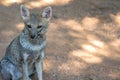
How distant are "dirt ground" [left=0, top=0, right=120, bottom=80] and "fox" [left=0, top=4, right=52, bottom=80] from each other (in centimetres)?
43

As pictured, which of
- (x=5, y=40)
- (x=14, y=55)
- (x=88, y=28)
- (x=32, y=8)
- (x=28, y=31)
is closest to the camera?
(x=28, y=31)

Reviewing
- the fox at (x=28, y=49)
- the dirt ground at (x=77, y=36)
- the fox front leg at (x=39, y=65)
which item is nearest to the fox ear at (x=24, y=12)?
the fox at (x=28, y=49)

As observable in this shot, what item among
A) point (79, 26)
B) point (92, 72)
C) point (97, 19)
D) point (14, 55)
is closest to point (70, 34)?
point (79, 26)

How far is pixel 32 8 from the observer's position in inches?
392

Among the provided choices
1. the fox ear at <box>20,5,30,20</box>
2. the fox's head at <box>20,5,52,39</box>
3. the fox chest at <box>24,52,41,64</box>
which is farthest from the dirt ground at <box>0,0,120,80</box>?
the fox ear at <box>20,5,30,20</box>

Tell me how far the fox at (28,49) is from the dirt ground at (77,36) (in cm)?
43

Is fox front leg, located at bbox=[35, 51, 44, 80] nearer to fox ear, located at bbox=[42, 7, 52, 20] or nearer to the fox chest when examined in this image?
the fox chest

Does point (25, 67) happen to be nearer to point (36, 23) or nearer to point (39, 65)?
point (39, 65)

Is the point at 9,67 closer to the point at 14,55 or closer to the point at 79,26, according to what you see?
the point at 14,55

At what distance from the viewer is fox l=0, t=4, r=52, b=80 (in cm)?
623

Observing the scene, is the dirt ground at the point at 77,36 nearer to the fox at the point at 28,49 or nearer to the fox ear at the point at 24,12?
the fox at the point at 28,49

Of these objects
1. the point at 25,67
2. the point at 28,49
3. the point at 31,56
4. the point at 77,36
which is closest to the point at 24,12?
the point at 28,49

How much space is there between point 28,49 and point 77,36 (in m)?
2.44

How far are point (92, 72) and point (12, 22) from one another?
9.30 ft
